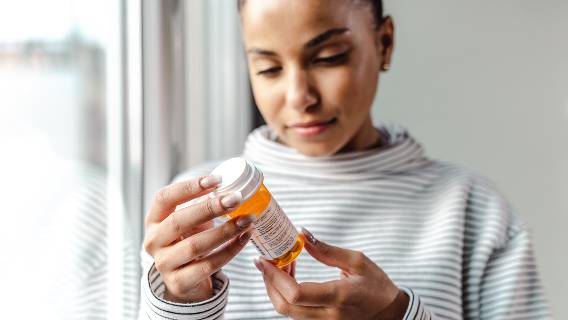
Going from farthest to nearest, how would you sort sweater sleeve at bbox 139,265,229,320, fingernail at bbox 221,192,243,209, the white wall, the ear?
the white wall
the ear
sweater sleeve at bbox 139,265,229,320
fingernail at bbox 221,192,243,209

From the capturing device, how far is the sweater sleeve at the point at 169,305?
804 millimetres

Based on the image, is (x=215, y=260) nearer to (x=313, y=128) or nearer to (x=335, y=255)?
(x=335, y=255)

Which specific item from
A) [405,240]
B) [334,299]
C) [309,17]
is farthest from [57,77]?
[405,240]

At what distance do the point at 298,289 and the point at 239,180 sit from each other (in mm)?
158

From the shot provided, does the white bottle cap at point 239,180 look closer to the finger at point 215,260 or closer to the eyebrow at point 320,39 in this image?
the finger at point 215,260

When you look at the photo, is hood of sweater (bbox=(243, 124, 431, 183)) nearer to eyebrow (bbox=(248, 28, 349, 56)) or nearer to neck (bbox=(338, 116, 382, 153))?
neck (bbox=(338, 116, 382, 153))

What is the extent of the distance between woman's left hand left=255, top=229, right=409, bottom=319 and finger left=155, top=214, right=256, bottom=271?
0.27 feet

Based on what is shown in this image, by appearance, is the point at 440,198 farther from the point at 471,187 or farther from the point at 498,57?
the point at 498,57

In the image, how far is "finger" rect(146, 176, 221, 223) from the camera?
2.37 ft

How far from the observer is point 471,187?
1.10 meters

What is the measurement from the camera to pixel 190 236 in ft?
2.54

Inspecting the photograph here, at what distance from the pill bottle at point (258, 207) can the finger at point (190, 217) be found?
1 cm

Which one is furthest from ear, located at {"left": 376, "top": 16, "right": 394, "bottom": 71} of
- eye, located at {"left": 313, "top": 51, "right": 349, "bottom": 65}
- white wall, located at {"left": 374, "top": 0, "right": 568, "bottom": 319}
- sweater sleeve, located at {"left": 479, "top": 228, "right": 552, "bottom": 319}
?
white wall, located at {"left": 374, "top": 0, "right": 568, "bottom": 319}

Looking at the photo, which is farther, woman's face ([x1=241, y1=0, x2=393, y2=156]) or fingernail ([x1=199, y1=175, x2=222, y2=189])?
woman's face ([x1=241, y1=0, x2=393, y2=156])
